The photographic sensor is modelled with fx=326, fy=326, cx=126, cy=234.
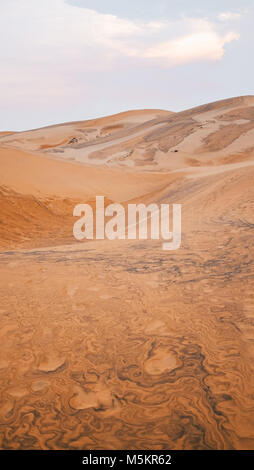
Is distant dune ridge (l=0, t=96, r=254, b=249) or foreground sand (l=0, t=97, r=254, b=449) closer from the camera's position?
foreground sand (l=0, t=97, r=254, b=449)

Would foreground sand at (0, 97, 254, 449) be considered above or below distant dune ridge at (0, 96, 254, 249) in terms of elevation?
below

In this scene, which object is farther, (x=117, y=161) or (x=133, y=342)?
(x=117, y=161)

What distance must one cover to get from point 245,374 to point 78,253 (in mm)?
2216

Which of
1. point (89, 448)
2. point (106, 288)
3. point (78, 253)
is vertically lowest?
point (89, 448)

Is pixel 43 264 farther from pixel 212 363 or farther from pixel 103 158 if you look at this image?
pixel 103 158

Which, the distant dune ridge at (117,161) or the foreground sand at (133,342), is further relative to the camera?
the distant dune ridge at (117,161)

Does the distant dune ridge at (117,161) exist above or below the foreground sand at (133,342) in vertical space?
above

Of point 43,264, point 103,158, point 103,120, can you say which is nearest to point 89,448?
point 43,264

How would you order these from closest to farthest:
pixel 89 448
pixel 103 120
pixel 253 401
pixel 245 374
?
1. pixel 89 448
2. pixel 253 401
3. pixel 245 374
4. pixel 103 120

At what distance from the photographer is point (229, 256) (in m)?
2.78

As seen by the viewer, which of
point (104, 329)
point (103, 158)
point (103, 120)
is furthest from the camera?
point (103, 120)

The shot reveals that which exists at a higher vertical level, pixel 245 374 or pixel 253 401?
pixel 245 374

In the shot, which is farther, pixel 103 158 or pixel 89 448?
pixel 103 158

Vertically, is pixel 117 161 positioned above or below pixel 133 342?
above
